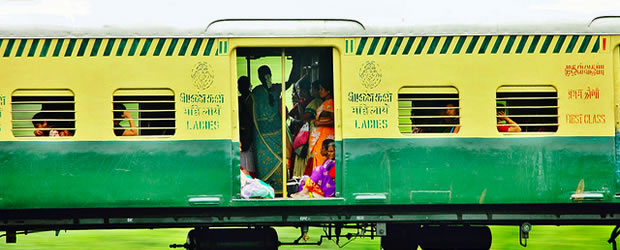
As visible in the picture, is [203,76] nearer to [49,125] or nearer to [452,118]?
[49,125]

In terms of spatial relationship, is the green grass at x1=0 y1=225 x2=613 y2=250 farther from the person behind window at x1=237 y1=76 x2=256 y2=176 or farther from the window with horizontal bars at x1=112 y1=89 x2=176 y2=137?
the window with horizontal bars at x1=112 y1=89 x2=176 y2=137

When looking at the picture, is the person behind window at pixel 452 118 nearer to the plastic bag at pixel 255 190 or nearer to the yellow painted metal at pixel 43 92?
the plastic bag at pixel 255 190

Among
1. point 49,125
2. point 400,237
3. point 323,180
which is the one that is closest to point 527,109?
point 400,237

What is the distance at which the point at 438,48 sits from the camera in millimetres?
8281

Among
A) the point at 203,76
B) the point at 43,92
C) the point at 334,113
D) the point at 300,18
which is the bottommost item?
the point at 334,113

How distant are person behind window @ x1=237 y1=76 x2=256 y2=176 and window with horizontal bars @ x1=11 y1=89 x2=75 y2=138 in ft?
5.40

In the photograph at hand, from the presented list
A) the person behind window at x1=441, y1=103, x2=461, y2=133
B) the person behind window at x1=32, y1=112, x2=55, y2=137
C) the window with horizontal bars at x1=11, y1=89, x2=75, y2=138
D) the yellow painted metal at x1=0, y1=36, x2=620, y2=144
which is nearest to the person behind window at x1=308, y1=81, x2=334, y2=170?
the yellow painted metal at x1=0, y1=36, x2=620, y2=144

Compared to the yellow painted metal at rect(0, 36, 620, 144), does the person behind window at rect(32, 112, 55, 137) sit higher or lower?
lower

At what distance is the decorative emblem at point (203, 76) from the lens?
8188 mm

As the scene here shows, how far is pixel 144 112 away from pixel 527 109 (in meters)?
3.63

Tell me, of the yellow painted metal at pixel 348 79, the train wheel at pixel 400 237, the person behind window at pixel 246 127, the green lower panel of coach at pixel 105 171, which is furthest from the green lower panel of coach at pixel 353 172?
the train wheel at pixel 400 237

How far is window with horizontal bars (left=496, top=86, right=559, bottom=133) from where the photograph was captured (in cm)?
832

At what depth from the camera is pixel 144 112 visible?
8430 millimetres

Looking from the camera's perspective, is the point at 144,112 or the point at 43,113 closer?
the point at 43,113
